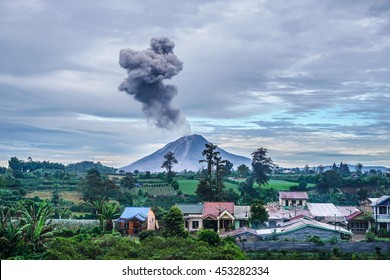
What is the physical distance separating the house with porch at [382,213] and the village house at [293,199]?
3.47 m

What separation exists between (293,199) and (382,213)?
3885mm

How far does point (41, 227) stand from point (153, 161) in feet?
42.8

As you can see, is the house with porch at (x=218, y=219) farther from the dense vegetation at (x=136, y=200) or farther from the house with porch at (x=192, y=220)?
the dense vegetation at (x=136, y=200)

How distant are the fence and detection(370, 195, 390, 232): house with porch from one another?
3029mm

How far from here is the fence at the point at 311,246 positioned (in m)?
11.8

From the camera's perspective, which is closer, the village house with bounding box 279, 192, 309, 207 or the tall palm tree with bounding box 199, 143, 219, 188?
the tall palm tree with bounding box 199, 143, 219, 188

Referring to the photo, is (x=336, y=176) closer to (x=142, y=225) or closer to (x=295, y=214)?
(x=295, y=214)

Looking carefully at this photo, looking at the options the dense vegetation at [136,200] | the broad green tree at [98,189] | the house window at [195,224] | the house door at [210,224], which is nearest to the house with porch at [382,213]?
the dense vegetation at [136,200]

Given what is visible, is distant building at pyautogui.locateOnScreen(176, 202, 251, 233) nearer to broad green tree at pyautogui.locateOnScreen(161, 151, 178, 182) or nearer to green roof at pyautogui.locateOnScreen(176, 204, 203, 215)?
green roof at pyautogui.locateOnScreen(176, 204, 203, 215)

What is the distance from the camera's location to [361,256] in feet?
37.2

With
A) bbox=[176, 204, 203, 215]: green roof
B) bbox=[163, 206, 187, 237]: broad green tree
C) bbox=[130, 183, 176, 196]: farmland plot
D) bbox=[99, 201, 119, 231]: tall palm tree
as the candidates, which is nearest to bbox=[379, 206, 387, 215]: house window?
bbox=[176, 204, 203, 215]: green roof

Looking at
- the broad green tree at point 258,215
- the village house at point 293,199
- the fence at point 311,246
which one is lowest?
the fence at point 311,246

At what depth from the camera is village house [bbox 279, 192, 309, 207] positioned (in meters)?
18.2

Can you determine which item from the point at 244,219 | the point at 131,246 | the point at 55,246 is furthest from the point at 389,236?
the point at 55,246
